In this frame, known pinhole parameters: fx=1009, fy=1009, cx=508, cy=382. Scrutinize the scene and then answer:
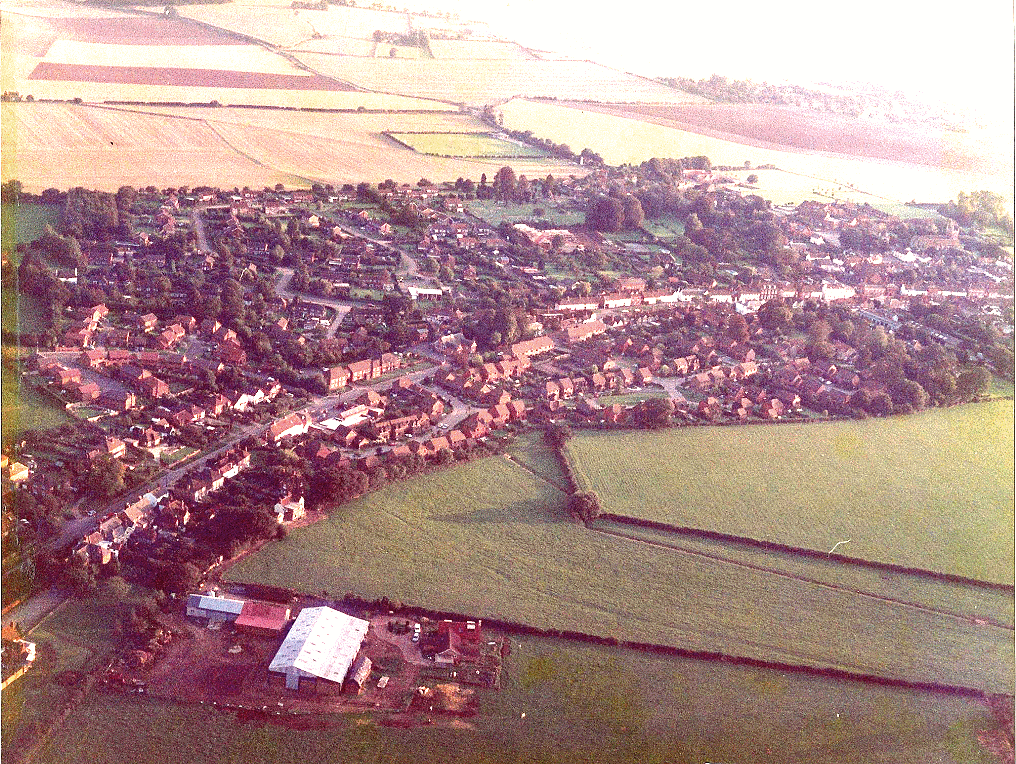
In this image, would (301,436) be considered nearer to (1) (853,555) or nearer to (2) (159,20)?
(1) (853,555)

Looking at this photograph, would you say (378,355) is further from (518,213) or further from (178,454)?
(518,213)

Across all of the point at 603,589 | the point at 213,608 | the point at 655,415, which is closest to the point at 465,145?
the point at 655,415

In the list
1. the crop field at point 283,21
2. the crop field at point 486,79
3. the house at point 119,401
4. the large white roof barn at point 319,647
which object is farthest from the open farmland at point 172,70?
the large white roof barn at point 319,647

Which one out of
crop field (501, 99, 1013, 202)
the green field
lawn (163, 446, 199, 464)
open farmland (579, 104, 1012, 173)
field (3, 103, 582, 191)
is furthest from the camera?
the green field

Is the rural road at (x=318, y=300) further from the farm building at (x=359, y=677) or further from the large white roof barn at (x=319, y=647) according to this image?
the farm building at (x=359, y=677)

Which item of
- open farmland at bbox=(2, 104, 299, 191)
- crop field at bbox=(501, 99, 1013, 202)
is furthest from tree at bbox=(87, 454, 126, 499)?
crop field at bbox=(501, 99, 1013, 202)

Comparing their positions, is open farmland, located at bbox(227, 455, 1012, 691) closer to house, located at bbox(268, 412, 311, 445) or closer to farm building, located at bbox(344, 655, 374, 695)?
farm building, located at bbox(344, 655, 374, 695)

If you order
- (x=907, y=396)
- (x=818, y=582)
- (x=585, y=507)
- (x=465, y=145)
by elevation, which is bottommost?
(x=818, y=582)
